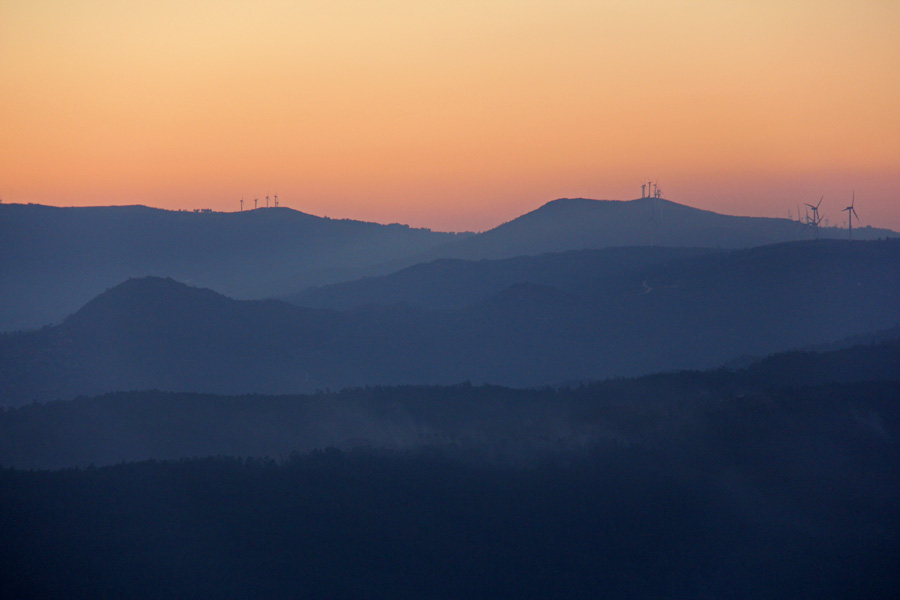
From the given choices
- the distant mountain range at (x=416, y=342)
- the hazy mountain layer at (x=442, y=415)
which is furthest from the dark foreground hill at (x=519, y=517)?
the distant mountain range at (x=416, y=342)

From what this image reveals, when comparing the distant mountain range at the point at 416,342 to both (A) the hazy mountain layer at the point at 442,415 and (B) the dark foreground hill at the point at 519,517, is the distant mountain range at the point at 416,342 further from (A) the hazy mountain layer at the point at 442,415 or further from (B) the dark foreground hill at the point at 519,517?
(B) the dark foreground hill at the point at 519,517

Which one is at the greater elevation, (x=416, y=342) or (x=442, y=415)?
(x=416, y=342)

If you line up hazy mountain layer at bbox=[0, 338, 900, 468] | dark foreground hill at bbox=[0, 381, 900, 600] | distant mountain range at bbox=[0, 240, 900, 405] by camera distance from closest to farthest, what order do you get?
dark foreground hill at bbox=[0, 381, 900, 600] < hazy mountain layer at bbox=[0, 338, 900, 468] < distant mountain range at bbox=[0, 240, 900, 405]

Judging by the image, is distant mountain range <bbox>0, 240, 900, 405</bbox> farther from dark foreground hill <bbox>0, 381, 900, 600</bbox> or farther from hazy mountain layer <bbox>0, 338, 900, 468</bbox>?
dark foreground hill <bbox>0, 381, 900, 600</bbox>

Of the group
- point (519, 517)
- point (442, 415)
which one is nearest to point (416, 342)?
point (442, 415)

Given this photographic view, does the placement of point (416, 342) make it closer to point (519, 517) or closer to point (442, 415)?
point (442, 415)

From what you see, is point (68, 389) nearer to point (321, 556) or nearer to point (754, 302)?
point (321, 556)

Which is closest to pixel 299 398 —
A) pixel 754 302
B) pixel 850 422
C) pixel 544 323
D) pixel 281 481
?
pixel 281 481

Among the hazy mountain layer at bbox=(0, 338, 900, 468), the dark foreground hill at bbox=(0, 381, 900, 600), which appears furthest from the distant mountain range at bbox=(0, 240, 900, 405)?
the dark foreground hill at bbox=(0, 381, 900, 600)
